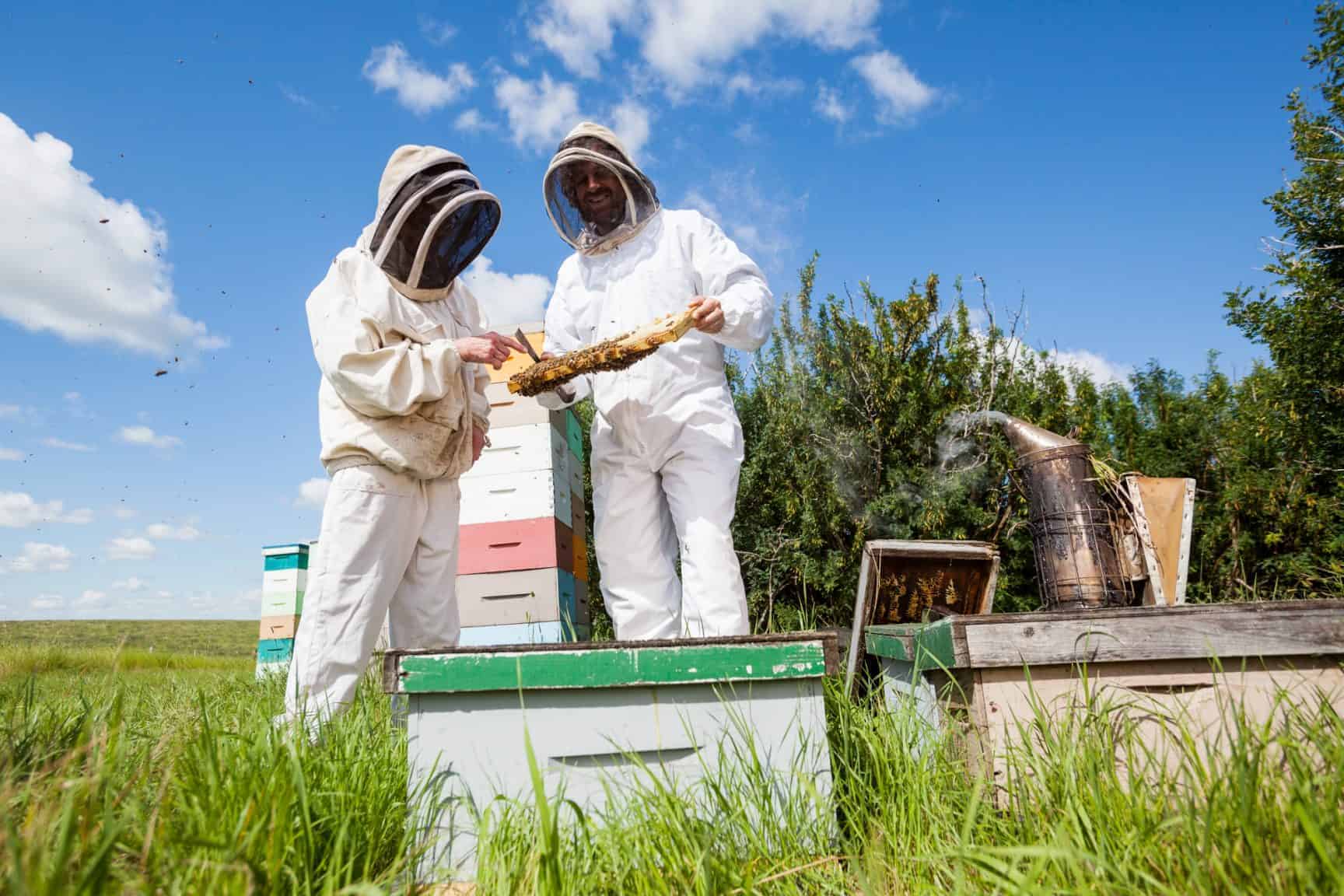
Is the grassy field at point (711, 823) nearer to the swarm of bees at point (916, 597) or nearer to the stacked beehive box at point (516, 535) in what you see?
the swarm of bees at point (916, 597)

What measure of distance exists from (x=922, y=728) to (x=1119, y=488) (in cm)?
367

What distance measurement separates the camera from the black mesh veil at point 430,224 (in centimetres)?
310

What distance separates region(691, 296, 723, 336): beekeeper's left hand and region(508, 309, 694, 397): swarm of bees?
0.05 metres

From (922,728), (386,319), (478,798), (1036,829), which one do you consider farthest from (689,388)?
(1036,829)

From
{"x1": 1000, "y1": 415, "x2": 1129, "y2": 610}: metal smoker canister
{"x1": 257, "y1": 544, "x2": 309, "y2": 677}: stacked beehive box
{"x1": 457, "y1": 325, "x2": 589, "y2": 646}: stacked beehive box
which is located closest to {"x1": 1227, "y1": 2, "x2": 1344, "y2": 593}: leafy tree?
{"x1": 1000, "y1": 415, "x2": 1129, "y2": 610}: metal smoker canister

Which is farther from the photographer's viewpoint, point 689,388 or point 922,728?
point 689,388

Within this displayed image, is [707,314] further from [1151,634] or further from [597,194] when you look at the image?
[1151,634]

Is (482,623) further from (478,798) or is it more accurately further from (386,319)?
(478,798)

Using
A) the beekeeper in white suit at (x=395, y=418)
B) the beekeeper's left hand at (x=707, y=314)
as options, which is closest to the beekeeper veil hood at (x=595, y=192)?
the beekeeper in white suit at (x=395, y=418)

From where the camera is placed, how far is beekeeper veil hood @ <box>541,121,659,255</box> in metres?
3.43

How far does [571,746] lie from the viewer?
6.39ft

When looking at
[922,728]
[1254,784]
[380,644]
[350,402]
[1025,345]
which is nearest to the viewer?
[1254,784]

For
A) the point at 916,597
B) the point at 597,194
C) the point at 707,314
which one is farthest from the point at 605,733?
the point at 916,597

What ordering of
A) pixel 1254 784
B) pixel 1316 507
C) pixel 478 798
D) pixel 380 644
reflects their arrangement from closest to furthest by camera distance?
pixel 1254 784
pixel 478 798
pixel 380 644
pixel 1316 507
